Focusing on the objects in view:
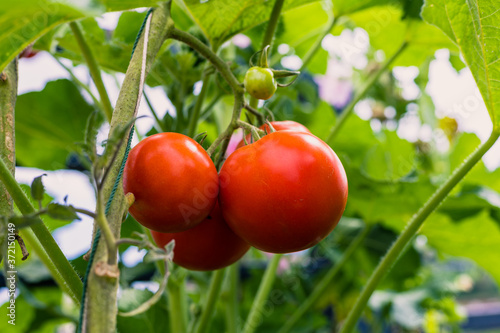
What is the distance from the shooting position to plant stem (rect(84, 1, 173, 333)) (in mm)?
266

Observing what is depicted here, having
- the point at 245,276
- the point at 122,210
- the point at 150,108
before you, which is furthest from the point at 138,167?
the point at 245,276

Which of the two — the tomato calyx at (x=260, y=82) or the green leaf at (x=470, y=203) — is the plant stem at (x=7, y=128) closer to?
the tomato calyx at (x=260, y=82)

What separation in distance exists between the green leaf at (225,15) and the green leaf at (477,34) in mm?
203

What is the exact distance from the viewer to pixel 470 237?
1062mm

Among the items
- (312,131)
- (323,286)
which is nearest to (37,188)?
(323,286)

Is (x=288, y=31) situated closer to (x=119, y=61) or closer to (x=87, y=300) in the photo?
(x=119, y=61)

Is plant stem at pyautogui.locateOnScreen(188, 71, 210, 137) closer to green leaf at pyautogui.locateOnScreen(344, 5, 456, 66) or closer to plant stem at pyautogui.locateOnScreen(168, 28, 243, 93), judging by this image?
plant stem at pyautogui.locateOnScreen(168, 28, 243, 93)

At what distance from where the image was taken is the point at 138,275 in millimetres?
1112

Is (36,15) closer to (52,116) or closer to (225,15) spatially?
(225,15)

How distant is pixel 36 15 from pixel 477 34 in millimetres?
477

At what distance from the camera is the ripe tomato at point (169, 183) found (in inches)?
16.0

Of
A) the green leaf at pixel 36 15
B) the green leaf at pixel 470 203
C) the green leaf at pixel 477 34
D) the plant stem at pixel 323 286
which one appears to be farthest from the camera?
the plant stem at pixel 323 286

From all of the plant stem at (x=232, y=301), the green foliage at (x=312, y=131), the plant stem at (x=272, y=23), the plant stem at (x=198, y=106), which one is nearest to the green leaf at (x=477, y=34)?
the green foliage at (x=312, y=131)

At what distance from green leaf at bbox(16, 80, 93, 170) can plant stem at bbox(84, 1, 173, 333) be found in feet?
1.80
